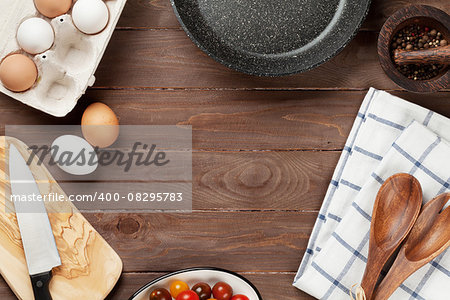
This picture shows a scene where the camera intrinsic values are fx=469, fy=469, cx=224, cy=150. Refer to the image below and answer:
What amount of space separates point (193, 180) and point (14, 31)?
37cm

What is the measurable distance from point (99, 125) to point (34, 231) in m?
0.20

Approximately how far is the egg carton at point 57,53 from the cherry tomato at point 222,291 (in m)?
0.37

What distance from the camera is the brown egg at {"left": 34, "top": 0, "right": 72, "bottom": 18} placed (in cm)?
70

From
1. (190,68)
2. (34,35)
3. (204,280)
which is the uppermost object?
(34,35)

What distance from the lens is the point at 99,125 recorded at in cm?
74

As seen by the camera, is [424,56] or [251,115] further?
[251,115]

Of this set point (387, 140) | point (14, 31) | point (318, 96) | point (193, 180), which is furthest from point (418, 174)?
point (14, 31)

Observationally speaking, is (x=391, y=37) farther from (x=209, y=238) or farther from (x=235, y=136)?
(x=209, y=238)

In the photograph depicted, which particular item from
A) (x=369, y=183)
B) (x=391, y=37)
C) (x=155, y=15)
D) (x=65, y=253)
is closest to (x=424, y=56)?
(x=391, y=37)

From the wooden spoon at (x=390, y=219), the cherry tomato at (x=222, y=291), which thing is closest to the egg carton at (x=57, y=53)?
the cherry tomato at (x=222, y=291)

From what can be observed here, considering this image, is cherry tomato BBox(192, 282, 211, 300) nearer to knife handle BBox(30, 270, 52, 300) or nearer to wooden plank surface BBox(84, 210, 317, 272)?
wooden plank surface BBox(84, 210, 317, 272)

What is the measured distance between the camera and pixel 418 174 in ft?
2.46

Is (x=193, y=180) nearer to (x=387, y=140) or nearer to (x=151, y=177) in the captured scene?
(x=151, y=177)

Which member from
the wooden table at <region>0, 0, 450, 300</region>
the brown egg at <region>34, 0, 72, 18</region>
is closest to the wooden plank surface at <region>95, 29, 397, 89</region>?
the wooden table at <region>0, 0, 450, 300</region>
